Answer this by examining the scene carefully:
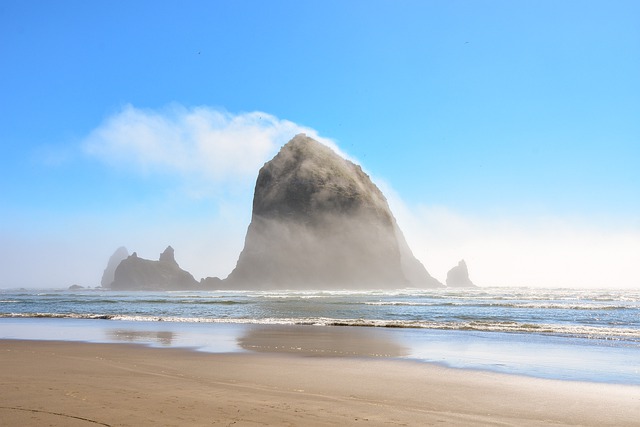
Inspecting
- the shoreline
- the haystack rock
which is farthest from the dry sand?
the haystack rock

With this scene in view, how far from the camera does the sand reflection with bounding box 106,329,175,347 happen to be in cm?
1684

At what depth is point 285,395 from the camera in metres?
7.96

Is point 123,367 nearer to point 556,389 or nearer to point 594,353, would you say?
point 556,389

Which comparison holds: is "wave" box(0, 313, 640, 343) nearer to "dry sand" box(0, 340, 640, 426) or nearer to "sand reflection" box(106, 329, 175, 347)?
"sand reflection" box(106, 329, 175, 347)

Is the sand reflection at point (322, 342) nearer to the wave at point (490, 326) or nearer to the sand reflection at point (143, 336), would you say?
the wave at point (490, 326)

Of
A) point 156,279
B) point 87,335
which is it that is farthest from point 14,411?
point 156,279

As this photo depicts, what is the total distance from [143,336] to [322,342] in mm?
7868

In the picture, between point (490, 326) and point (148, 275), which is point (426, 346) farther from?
point (148, 275)

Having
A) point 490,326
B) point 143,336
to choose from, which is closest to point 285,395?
point 143,336

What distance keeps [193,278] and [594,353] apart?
166 m

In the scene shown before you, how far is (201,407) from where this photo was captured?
22.6 feet

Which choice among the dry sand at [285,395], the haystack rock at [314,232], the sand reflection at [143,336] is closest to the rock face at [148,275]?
the haystack rock at [314,232]

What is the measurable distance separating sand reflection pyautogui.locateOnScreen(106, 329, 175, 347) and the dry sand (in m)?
4.61

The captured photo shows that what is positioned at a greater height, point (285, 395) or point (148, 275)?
point (285, 395)
